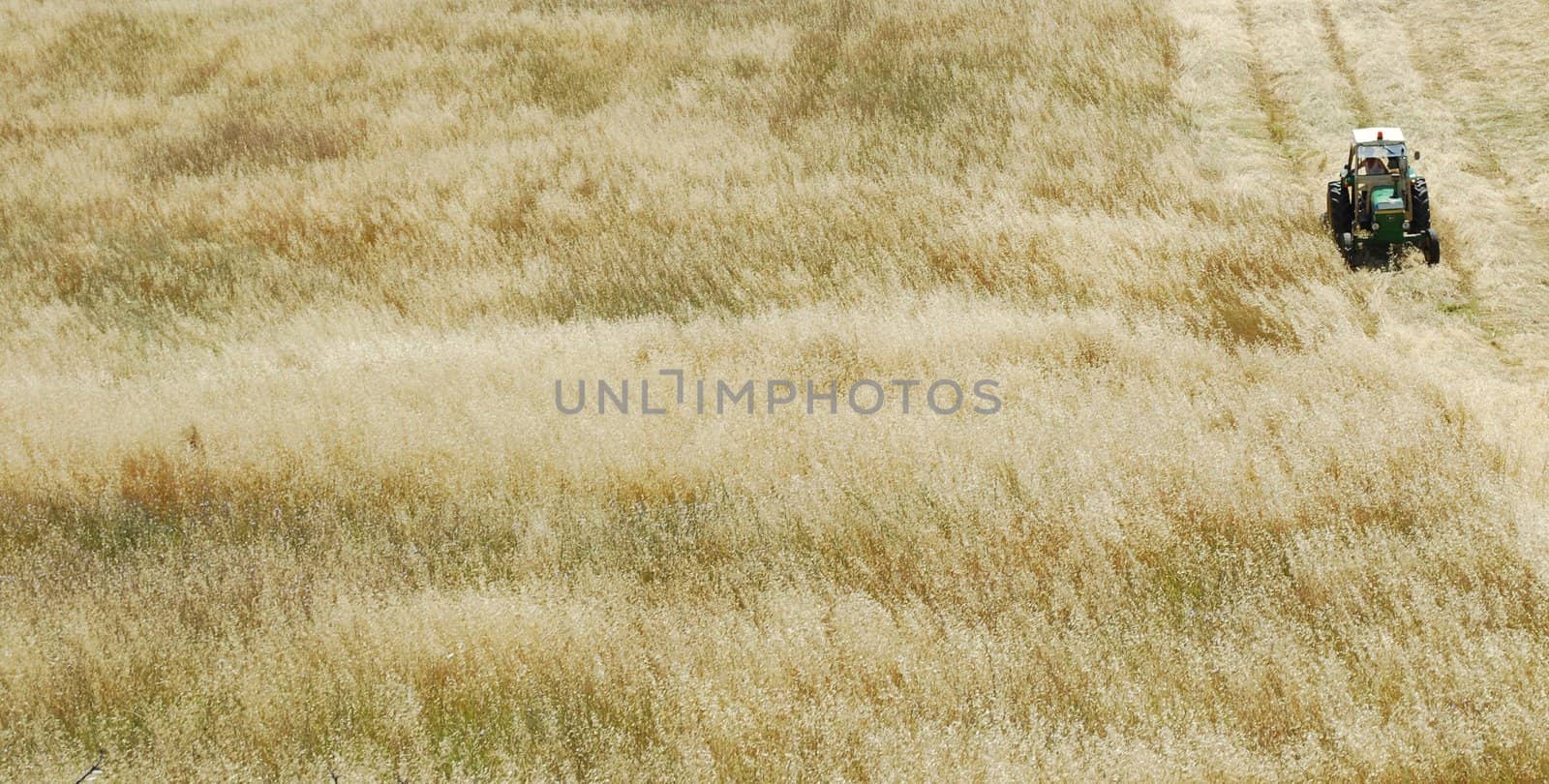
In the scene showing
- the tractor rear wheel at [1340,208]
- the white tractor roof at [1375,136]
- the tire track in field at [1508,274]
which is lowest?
the tire track in field at [1508,274]

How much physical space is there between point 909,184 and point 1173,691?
26.4ft

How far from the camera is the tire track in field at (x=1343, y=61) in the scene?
12.2 meters

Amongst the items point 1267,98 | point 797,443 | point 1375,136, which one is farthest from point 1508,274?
point 797,443

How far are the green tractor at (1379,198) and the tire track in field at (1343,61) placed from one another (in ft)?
10.9

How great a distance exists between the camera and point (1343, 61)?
13.8 m

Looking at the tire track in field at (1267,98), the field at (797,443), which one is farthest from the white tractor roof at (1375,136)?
the tire track in field at (1267,98)

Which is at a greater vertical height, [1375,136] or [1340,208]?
[1375,136]

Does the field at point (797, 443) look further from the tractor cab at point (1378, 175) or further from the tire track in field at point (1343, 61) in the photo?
the tractor cab at point (1378, 175)

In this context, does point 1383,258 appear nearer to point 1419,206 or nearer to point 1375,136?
point 1419,206

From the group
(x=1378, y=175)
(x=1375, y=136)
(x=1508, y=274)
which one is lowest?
(x=1508, y=274)

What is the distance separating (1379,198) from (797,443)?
632cm

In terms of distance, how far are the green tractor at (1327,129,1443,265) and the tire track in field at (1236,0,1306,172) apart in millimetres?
1981

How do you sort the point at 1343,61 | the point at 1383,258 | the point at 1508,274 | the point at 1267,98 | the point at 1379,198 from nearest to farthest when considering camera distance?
1. the point at 1508,274
2. the point at 1383,258
3. the point at 1379,198
4. the point at 1267,98
5. the point at 1343,61

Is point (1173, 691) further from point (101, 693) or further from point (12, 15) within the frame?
point (12, 15)
